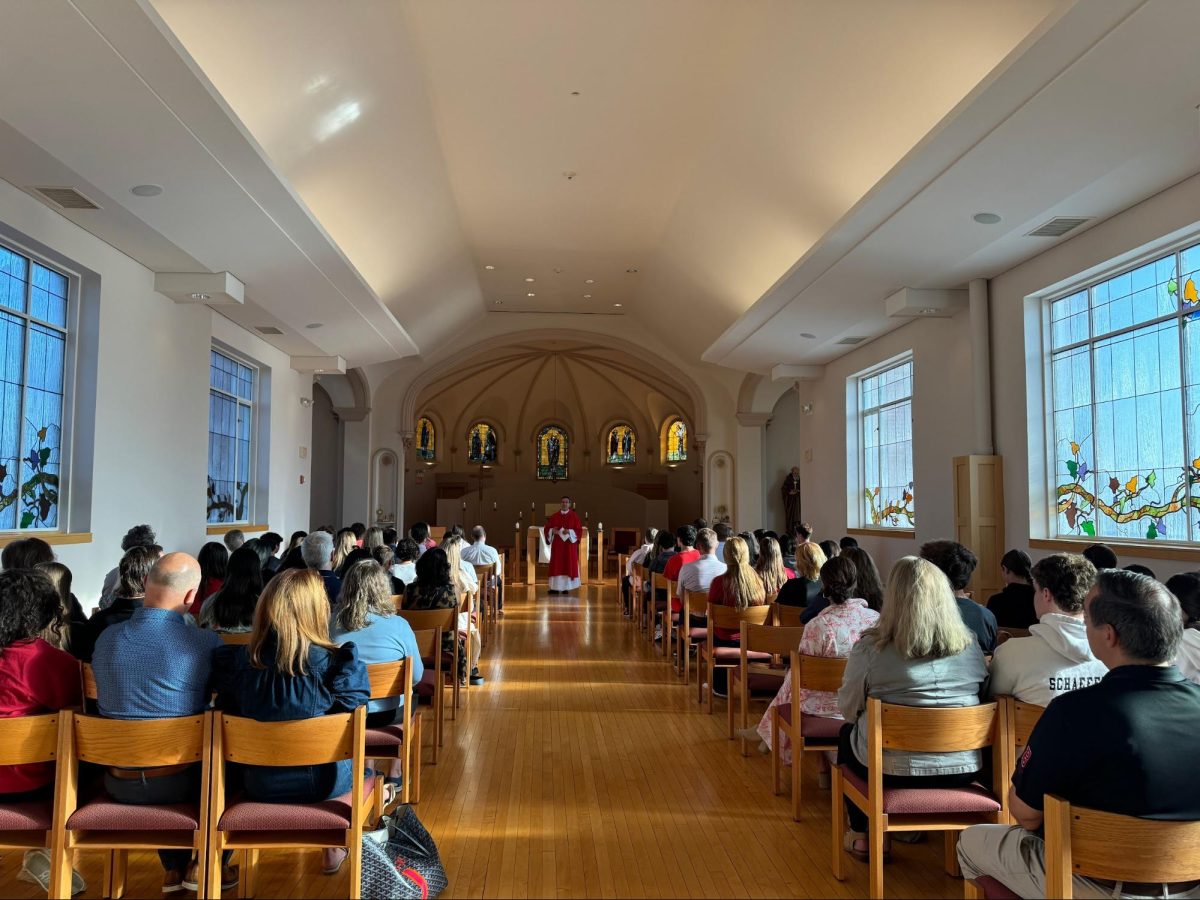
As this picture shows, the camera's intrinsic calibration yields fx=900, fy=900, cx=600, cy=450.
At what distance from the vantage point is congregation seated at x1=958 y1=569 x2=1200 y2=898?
76.3 inches

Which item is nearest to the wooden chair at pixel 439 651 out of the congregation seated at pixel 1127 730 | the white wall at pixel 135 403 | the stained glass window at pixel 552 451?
the white wall at pixel 135 403

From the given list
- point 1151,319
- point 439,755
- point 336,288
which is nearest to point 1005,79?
point 1151,319

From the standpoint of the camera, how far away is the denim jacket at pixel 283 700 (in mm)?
2727

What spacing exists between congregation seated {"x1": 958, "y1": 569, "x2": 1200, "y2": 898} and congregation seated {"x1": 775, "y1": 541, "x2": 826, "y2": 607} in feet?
10.7

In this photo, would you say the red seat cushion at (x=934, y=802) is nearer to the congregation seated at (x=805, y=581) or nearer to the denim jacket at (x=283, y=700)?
the denim jacket at (x=283, y=700)

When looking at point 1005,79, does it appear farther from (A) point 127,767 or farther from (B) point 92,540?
(B) point 92,540

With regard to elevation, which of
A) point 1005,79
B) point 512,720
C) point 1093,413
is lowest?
point 512,720

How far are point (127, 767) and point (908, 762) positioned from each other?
2412 mm

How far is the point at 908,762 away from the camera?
293 cm

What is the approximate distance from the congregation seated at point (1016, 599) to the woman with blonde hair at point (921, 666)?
1.66 m

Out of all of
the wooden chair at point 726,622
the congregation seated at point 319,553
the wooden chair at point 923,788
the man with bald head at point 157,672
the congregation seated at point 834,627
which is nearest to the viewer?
the man with bald head at point 157,672

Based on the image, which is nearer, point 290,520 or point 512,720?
point 512,720

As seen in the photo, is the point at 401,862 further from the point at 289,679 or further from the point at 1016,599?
the point at 1016,599

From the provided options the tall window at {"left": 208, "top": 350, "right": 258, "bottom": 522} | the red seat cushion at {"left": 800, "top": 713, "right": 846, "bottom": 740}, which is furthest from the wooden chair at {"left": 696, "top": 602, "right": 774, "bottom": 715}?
the tall window at {"left": 208, "top": 350, "right": 258, "bottom": 522}
